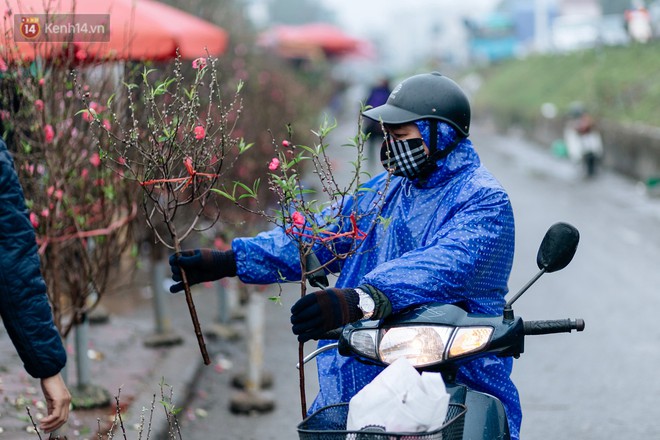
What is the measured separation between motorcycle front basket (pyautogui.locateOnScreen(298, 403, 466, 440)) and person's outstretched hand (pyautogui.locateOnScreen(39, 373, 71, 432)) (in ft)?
3.43

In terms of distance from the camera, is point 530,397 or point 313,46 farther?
point 313,46

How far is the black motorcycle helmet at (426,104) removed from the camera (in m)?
3.64

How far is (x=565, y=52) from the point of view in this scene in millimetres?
37469

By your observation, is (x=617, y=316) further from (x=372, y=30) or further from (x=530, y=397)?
(x=372, y=30)

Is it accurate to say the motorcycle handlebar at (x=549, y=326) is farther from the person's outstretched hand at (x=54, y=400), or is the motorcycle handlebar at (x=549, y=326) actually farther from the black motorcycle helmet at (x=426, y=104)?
the person's outstretched hand at (x=54, y=400)

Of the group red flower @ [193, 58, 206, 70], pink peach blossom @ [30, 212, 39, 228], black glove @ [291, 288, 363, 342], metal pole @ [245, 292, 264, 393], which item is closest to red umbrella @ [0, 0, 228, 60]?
red flower @ [193, 58, 206, 70]

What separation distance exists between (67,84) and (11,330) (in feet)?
8.19

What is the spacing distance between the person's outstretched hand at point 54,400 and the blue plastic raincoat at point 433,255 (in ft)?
2.36

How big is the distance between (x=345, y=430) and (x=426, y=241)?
104 centimetres

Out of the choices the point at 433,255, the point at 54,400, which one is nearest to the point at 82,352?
the point at 54,400

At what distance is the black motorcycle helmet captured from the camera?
364cm

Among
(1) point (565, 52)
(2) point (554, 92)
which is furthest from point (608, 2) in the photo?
(2) point (554, 92)

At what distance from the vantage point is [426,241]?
11.8ft

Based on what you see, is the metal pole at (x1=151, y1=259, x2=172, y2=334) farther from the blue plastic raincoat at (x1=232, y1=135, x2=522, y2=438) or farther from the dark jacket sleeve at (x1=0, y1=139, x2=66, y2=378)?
the dark jacket sleeve at (x1=0, y1=139, x2=66, y2=378)
